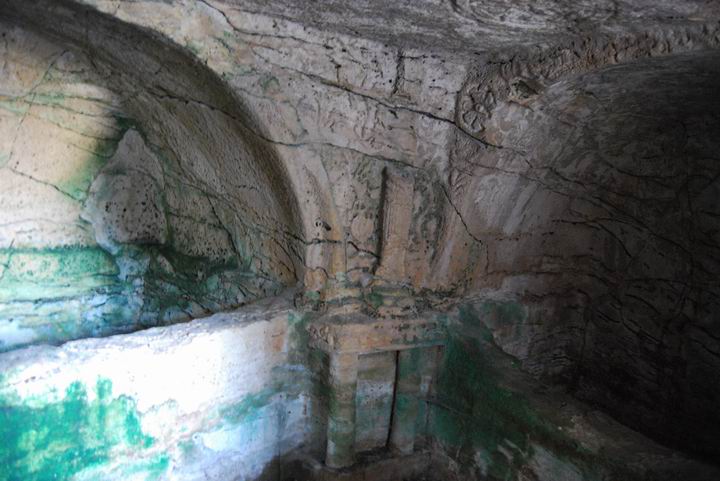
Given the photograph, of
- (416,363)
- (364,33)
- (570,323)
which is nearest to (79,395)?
(416,363)

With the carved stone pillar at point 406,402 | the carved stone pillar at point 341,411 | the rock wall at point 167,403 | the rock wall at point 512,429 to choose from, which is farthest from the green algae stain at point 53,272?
the rock wall at point 512,429

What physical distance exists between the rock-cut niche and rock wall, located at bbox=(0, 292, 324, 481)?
1.58 feet

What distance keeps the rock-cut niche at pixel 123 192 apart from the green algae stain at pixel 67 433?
1.09 meters

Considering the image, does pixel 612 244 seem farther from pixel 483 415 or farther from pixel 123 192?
pixel 123 192

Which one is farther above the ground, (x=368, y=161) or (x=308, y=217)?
(x=368, y=161)

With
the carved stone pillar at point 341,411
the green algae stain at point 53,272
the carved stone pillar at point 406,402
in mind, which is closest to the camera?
the carved stone pillar at point 341,411

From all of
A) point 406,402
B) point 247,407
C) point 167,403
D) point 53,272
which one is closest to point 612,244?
point 406,402

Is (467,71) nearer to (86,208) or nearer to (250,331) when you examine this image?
(250,331)

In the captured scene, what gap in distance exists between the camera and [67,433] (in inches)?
93.5

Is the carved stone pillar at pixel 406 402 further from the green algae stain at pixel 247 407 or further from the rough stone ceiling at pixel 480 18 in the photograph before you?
the rough stone ceiling at pixel 480 18

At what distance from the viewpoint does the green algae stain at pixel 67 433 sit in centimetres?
225

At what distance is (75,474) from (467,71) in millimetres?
2544

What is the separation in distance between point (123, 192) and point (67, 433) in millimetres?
1831

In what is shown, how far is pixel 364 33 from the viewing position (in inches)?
105
